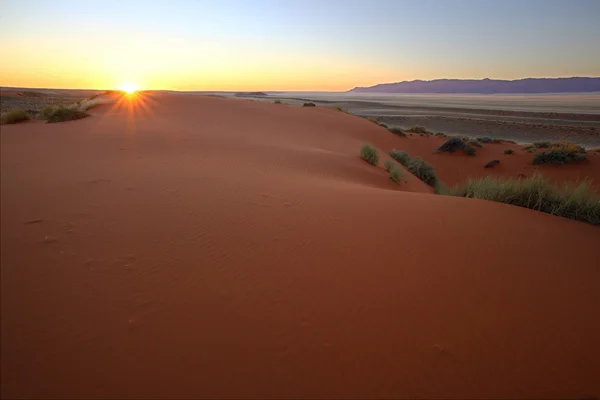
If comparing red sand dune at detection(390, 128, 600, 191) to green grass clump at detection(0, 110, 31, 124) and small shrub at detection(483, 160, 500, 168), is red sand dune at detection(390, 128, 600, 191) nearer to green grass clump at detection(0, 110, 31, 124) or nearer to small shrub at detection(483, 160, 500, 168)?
small shrub at detection(483, 160, 500, 168)

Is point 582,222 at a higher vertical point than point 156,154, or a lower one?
lower

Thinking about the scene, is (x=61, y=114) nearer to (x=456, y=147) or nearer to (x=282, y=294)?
(x=282, y=294)

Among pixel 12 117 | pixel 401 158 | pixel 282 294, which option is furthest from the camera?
pixel 401 158

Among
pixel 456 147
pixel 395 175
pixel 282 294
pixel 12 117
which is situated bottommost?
pixel 282 294

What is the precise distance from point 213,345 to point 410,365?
1.28m

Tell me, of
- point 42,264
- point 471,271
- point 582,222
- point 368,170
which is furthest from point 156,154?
point 582,222

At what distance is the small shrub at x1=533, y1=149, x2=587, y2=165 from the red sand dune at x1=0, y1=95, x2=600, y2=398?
12823mm

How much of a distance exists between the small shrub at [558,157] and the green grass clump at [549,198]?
451 inches

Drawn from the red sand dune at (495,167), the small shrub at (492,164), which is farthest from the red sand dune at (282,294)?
the small shrub at (492,164)

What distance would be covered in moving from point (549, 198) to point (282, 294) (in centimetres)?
487

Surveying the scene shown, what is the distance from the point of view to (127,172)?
5371mm

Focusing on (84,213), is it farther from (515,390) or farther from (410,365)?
(515,390)

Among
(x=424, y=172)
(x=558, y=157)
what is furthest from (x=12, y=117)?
(x=558, y=157)

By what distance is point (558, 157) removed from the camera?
14.5 metres
